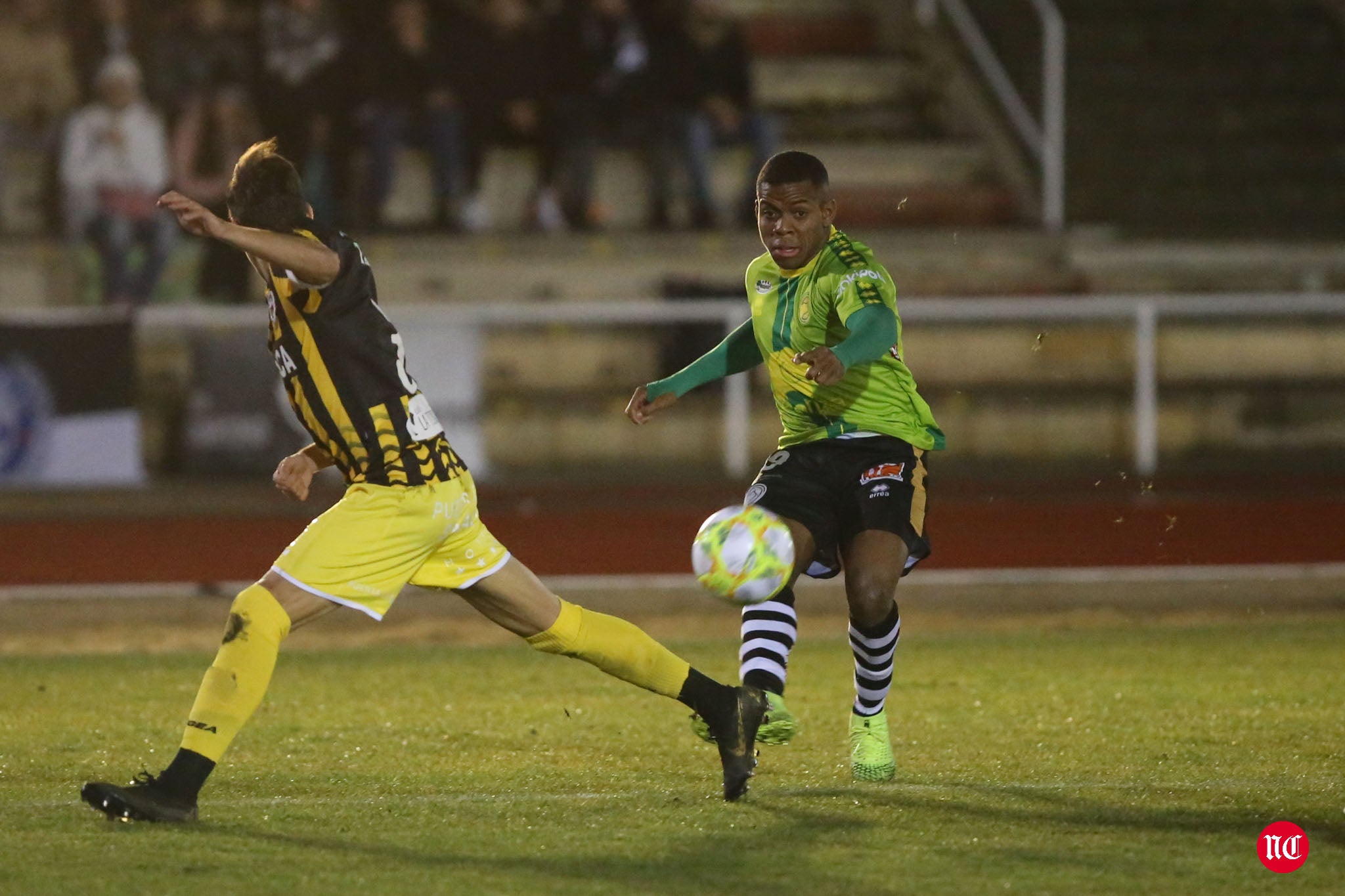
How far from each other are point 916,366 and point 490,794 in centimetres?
995

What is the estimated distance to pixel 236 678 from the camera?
18.2ft

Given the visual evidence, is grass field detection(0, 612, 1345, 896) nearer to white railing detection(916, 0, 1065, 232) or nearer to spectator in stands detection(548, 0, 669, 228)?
spectator in stands detection(548, 0, 669, 228)

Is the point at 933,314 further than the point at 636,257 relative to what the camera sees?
No

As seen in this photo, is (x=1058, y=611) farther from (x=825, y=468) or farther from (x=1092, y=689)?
(x=825, y=468)

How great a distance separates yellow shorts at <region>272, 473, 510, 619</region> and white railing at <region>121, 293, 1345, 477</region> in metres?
9.29

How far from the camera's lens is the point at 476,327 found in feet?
50.1

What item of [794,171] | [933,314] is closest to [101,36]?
[933,314]

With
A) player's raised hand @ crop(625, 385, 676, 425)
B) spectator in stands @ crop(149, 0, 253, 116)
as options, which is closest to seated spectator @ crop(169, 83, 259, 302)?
spectator in stands @ crop(149, 0, 253, 116)

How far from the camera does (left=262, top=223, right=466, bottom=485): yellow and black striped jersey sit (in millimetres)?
5648

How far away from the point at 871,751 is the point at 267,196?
2.56m

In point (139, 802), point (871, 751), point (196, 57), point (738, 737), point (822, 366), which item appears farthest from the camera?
point (196, 57)

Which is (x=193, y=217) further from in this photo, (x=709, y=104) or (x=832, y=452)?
(x=709, y=104)

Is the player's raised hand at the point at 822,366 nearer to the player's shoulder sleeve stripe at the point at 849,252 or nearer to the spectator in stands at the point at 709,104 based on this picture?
the player's shoulder sleeve stripe at the point at 849,252

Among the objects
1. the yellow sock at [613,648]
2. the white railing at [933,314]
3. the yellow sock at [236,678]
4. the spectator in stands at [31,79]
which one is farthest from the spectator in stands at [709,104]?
the yellow sock at [236,678]
